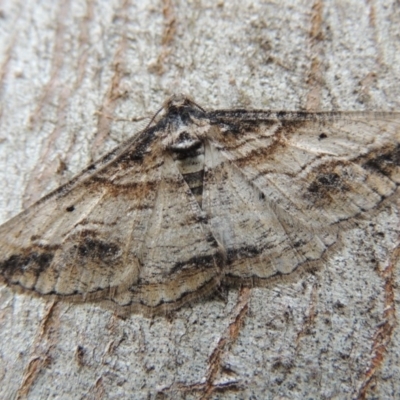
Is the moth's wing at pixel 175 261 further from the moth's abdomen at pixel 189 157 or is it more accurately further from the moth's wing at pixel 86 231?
the moth's abdomen at pixel 189 157

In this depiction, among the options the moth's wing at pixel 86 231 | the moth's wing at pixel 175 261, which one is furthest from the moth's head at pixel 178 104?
the moth's wing at pixel 175 261

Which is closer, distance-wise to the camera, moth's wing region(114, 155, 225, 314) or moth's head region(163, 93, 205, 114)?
moth's wing region(114, 155, 225, 314)

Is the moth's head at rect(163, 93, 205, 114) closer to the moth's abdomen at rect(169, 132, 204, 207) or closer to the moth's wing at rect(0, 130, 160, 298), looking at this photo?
the moth's abdomen at rect(169, 132, 204, 207)

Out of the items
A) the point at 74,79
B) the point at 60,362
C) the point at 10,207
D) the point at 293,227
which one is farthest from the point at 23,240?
the point at 293,227

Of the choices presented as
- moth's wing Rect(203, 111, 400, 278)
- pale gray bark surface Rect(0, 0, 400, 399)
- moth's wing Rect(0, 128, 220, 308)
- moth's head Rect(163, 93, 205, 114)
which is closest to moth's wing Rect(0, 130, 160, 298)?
moth's wing Rect(0, 128, 220, 308)

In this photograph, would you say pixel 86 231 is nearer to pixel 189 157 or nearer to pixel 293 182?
pixel 189 157

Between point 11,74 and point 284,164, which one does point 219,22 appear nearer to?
point 284,164

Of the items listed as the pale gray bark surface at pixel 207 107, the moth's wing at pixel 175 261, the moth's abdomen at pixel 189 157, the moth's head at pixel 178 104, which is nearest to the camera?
the pale gray bark surface at pixel 207 107
